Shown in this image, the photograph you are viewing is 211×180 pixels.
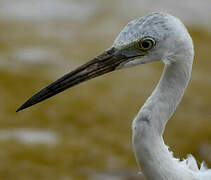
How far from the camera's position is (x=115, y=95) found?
772 cm

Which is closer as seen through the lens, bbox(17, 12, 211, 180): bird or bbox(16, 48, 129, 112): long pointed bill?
bbox(17, 12, 211, 180): bird

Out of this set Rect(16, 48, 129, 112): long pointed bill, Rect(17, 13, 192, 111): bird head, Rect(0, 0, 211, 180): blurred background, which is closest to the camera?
Rect(17, 13, 192, 111): bird head

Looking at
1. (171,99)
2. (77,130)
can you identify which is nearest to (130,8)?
(77,130)

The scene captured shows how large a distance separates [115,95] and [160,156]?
4491mm

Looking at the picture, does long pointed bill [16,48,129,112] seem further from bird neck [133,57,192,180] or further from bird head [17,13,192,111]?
bird neck [133,57,192,180]

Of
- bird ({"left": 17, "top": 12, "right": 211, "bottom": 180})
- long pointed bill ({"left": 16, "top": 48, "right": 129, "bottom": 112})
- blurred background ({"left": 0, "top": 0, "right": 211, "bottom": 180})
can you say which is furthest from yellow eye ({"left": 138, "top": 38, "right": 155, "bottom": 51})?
blurred background ({"left": 0, "top": 0, "right": 211, "bottom": 180})

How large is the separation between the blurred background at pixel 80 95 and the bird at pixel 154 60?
3.01m

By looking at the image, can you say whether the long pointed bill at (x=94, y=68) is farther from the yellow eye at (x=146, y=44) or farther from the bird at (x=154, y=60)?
the yellow eye at (x=146, y=44)

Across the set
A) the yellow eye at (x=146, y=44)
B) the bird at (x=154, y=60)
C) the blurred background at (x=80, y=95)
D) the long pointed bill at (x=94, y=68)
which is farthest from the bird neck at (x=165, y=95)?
the blurred background at (x=80, y=95)

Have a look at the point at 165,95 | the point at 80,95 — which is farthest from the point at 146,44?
the point at 80,95

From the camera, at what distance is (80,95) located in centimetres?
774

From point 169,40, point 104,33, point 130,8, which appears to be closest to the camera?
point 169,40

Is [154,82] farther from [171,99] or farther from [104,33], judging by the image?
[171,99]

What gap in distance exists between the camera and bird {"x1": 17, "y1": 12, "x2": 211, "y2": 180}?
3111 mm
